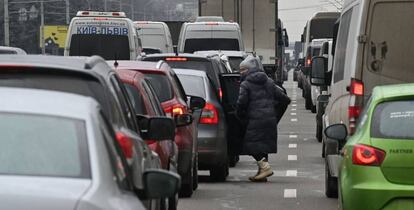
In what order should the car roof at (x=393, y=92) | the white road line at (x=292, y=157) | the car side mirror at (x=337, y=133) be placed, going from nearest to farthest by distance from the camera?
1. the car roof at (x=393, y=92)
2. the car side mirror at (x=337, y=133)
3. the white road line at (x=292, y=157)

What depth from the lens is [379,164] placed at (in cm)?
907

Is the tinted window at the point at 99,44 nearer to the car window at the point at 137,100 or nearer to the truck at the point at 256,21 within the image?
the truck at the point at 256,21

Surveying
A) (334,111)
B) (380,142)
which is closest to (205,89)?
(334,111)

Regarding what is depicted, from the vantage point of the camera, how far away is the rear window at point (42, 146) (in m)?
5.39

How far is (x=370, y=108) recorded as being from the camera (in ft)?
31.2

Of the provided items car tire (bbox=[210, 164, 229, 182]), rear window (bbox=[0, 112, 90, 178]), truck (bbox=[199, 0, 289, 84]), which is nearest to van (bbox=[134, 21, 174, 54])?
truck (bbox=[199, 0, 289, 84])

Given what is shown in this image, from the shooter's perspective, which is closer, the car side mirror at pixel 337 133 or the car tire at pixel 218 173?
the car side mirror at pixel 337 133

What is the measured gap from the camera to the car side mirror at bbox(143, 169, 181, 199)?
5922 millimetres

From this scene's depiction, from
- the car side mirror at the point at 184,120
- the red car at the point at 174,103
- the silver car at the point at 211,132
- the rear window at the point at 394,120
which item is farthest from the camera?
the silver car at the point at 211,132

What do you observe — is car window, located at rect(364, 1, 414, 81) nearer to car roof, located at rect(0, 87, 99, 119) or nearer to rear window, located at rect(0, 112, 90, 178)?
car roof, located at rect(0, 87, 99, 119)

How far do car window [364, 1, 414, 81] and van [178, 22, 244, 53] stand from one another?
20.7m

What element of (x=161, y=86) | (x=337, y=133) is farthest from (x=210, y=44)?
(x=337, y=133)

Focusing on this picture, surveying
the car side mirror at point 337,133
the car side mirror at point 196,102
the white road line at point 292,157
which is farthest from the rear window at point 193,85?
the car side mirror at point 337,133

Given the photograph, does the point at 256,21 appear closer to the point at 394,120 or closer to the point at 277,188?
the point at 277,188
